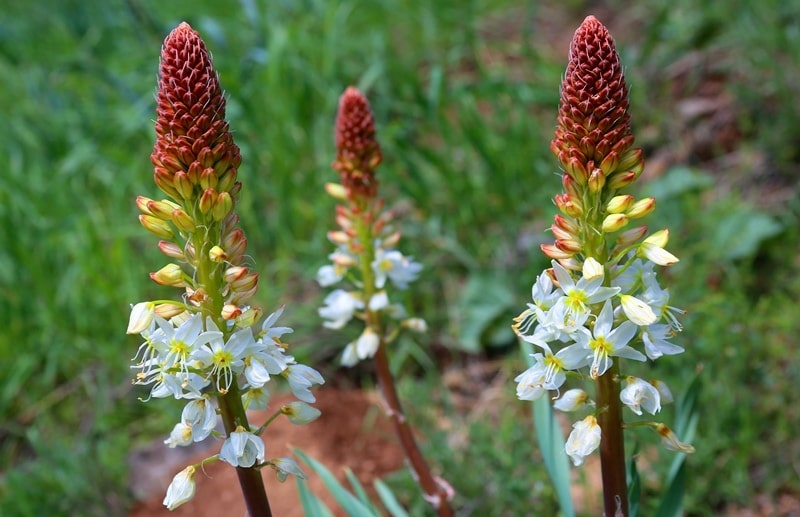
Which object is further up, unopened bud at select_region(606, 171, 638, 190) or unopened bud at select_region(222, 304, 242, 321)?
unopened bud at select_region(606, 171, 638, 190)

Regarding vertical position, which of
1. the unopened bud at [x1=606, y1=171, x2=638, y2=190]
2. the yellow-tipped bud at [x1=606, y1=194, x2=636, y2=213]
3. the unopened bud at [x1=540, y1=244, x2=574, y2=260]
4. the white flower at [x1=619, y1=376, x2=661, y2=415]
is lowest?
the white flower at [x1=619, y1=376, x2=661, y2=415]

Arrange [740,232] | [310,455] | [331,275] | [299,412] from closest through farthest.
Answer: [299,412] → [331,275] → [310,455] → [740,232]

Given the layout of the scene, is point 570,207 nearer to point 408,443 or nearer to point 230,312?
point 230,312

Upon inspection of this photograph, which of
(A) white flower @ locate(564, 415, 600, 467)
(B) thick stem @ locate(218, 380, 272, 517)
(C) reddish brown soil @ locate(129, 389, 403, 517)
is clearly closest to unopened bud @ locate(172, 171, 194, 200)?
(B) thick stem @ locate(218, 380, 272, 517)

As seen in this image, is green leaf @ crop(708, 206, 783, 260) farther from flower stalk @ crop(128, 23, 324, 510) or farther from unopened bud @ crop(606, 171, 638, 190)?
flower stalk @ crop(128, 23, 324, 510)

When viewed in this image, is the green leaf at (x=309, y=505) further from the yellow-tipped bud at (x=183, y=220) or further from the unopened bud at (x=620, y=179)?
the unopened bud at (x=620, y=179)

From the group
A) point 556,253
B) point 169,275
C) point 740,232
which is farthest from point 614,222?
point 740,232
